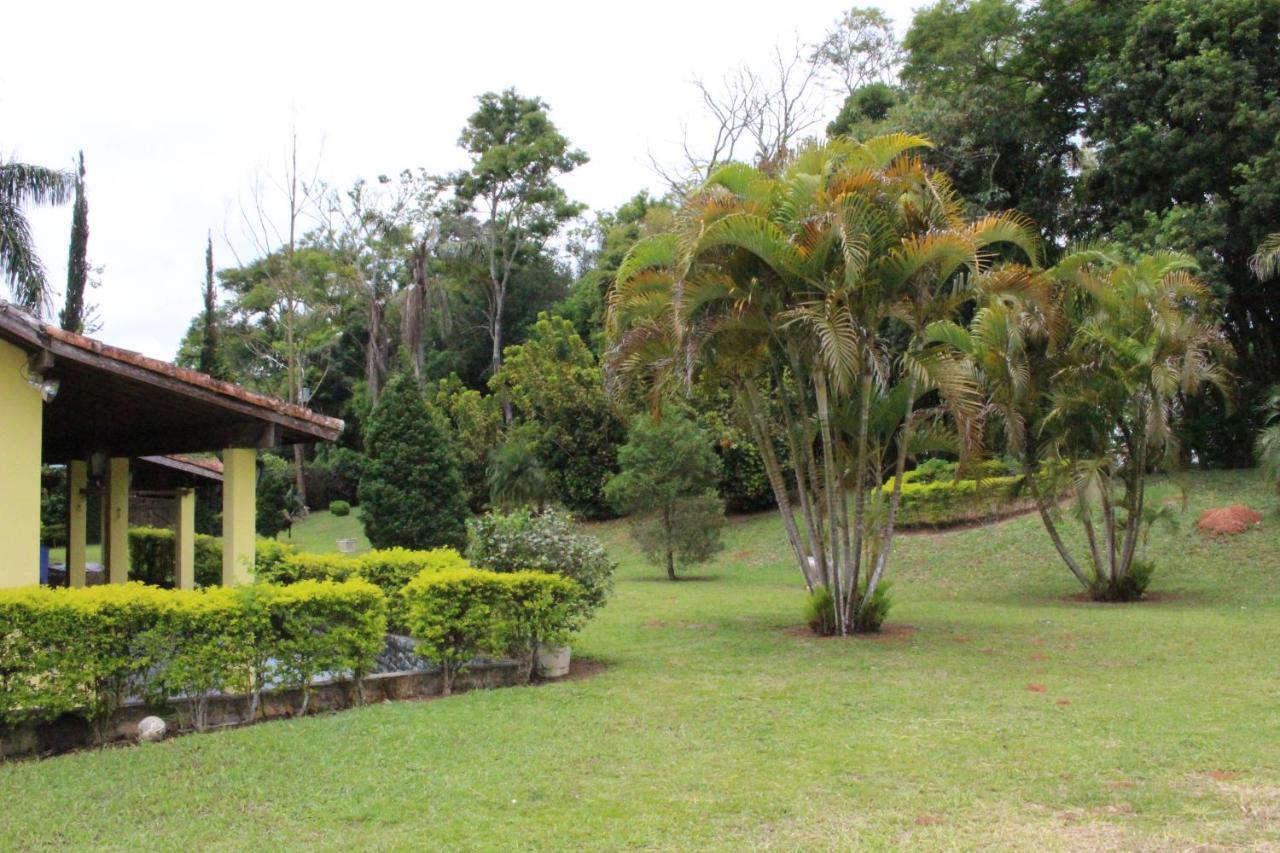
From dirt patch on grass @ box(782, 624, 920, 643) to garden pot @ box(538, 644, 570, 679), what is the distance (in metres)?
3.73

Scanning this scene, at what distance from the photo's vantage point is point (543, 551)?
33.9 ft

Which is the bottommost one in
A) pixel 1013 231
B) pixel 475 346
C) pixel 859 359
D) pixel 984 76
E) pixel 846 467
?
pixel 846 467

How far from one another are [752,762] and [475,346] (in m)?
38.8

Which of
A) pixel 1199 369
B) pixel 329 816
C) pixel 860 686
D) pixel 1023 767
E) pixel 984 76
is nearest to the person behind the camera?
pixel 329 816

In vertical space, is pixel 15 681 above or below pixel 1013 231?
→ below

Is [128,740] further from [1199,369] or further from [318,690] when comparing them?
[1199,369]

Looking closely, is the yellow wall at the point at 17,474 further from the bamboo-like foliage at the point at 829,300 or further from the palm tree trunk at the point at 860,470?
the palm tree trunk at the point at 860,470

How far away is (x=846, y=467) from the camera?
13398 millimetres

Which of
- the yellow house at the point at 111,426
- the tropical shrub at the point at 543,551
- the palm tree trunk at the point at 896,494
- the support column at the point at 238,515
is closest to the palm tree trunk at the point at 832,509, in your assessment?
the palm tree trunk at the point at 896,494

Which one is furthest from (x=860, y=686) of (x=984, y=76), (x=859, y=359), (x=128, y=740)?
(x=984, y=76)

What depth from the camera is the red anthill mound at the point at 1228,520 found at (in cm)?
1956

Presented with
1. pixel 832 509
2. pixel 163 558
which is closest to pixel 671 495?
pixel 832 509

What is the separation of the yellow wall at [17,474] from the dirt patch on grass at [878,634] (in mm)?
8168

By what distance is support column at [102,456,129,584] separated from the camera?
14883 mm
